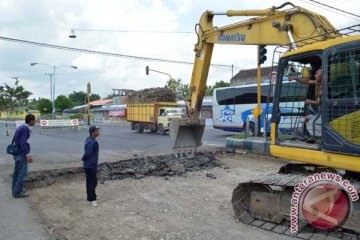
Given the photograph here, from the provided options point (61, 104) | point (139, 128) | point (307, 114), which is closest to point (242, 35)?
point (307, 114)

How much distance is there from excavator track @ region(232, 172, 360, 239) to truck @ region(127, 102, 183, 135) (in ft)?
71.1

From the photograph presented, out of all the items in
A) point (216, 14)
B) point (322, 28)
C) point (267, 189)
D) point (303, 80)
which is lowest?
point (267, 189)

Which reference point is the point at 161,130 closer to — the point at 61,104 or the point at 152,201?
the point at 152,201

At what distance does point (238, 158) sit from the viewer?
47.0 ft

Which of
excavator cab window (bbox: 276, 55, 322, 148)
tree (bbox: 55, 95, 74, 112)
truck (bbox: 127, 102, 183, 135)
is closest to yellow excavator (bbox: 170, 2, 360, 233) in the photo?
excavator cab window (bbox: 276, 55, 322, 148)

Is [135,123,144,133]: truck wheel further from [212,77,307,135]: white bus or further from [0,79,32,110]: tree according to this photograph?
[0,79,32,110]: tree

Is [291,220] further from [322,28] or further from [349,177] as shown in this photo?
[322,28]

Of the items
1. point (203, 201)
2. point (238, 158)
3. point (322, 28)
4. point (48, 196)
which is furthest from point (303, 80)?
point (238, 158)

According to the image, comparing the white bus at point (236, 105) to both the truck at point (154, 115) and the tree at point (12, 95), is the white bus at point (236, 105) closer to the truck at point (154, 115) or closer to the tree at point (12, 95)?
the truck at point (154, 115)

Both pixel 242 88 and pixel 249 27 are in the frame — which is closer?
pixel 249 27

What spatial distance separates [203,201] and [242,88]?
58.6ft

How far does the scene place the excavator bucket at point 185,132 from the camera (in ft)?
38.6

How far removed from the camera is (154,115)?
1228 inches

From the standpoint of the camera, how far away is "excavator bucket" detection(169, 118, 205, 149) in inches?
463
